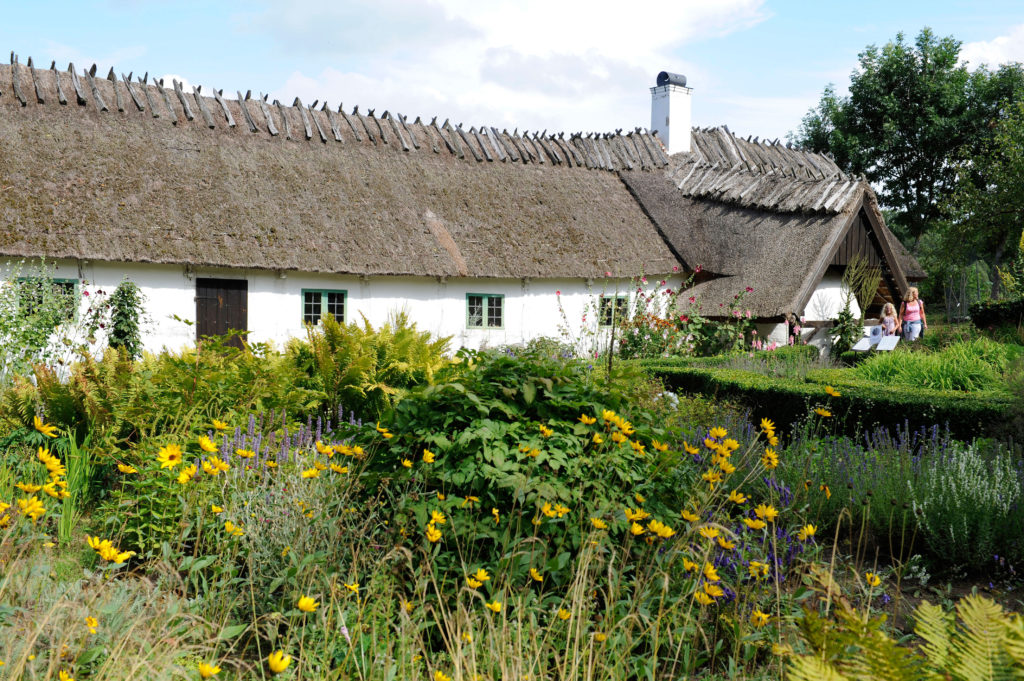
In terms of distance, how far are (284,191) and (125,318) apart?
13.4ft

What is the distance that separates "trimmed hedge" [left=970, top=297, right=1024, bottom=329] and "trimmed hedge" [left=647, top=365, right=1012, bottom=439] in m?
9.15

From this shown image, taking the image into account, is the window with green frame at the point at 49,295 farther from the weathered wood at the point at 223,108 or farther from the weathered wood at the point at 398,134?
the weathered wood at the point at 398,134

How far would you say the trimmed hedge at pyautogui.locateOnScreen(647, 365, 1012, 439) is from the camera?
21.4 ft

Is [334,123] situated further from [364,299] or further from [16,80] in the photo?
[16,80]

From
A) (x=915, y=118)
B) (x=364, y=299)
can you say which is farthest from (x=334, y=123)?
(x=915, y=118)

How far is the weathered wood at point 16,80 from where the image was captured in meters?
13.9

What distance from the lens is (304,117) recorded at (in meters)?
16.9

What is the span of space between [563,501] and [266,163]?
1404 centimetres

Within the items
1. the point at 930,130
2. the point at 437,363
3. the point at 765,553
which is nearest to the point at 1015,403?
the point at 765,553

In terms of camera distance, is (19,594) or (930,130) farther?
(930,130)

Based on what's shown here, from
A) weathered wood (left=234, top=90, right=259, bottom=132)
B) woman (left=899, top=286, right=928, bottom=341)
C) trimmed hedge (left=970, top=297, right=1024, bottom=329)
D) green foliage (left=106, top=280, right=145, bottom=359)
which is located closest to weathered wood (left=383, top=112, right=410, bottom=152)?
weathered wood (left=234, top=90, right=259, bottom=132)

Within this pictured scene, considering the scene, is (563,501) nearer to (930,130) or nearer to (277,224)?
(277,224)

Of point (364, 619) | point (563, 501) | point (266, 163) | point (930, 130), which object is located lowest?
point (364, 619)

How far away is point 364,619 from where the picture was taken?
2.98 meters
